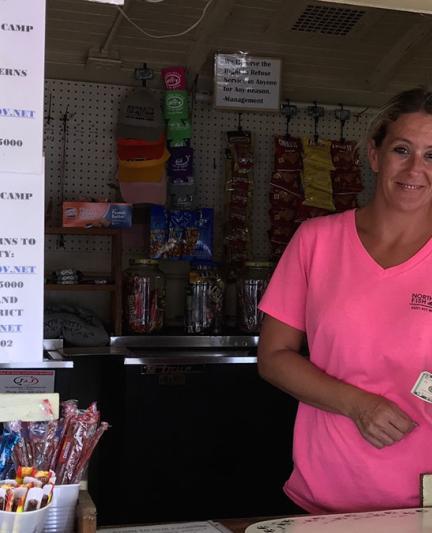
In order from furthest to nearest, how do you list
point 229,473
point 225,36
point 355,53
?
point 355,53 < point 225,36 < point 229,473

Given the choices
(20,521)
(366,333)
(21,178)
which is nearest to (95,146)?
(366,333)

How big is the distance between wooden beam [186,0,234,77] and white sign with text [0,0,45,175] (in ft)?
7.21

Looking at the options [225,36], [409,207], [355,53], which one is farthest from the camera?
[355,53]

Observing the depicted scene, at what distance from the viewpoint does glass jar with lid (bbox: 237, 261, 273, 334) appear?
12.3 feet

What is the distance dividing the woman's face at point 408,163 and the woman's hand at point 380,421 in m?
0.46

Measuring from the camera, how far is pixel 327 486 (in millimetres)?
1612

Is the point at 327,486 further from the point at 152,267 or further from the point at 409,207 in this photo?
the point at 152,267

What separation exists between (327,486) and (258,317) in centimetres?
216

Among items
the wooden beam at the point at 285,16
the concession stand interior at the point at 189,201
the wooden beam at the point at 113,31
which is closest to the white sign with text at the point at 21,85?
the concession stand interior at the point at 189,201

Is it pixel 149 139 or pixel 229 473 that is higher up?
pixel 149 139

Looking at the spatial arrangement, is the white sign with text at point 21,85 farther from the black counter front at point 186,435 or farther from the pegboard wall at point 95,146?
the pegboard wall at point 95,146

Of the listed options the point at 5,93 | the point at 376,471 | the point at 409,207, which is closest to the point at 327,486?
the point at 376,471

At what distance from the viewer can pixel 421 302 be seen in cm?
160

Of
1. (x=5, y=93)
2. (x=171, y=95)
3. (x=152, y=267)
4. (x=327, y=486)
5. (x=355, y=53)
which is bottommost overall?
Answer: (x=327, y=486)
